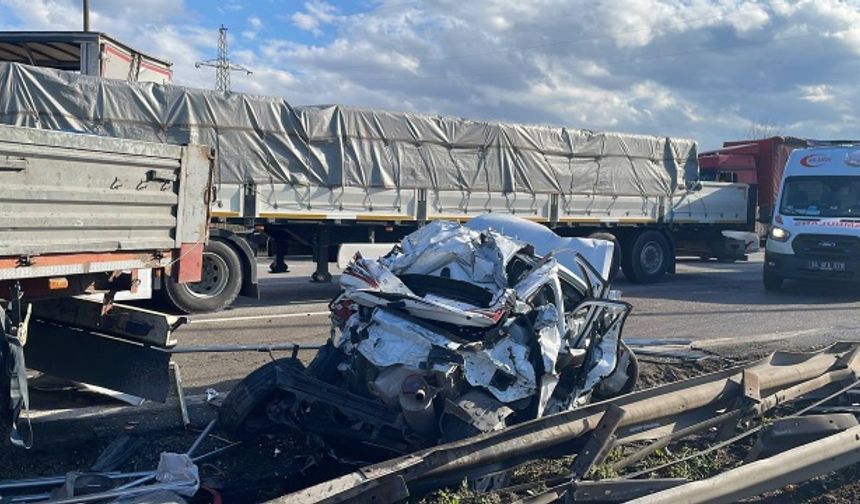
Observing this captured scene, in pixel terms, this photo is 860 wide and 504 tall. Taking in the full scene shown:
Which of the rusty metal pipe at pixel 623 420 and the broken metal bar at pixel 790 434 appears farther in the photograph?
the broken metal bar at pixel 790 434

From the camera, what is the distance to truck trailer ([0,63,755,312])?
35.2 feet

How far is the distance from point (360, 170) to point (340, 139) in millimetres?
560

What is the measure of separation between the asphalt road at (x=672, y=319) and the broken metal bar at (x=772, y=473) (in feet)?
12.2

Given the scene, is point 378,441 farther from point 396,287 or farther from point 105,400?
point 105,400

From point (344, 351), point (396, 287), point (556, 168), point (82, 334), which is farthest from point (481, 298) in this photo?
point (556, 168)

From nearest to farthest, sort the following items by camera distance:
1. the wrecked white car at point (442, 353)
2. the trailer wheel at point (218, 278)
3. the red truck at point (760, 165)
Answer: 1. the wrecked white car at point (442, 353)
2. the trailer wheel at point (218, 278)
3. the red truck at point (760, 165)

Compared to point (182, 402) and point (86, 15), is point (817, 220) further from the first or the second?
point (86, 15)

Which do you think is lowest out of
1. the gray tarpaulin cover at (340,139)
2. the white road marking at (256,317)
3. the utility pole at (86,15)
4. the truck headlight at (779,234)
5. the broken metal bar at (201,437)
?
the white road marking at (256,317)

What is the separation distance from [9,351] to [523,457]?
2784 millimetres

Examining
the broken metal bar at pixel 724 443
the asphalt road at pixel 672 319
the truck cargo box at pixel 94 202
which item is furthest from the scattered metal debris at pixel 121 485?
the broken metal bar at pixel 724 443

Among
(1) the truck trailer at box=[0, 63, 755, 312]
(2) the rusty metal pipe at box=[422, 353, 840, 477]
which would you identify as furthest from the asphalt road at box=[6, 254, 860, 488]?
(2) the rusty metal pipe at box=[422, 353, 840, 477]

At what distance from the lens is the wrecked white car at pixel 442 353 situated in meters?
4.64

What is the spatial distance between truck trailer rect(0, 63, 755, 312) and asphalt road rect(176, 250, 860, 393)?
0.80 meters

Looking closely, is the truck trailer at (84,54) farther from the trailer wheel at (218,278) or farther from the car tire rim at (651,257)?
the car tire rim at (651,257)
